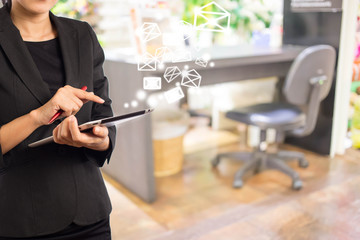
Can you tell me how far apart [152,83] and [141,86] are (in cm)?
7

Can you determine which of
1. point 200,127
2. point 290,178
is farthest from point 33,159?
point 200,127

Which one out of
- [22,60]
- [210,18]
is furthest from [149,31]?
[22,60]

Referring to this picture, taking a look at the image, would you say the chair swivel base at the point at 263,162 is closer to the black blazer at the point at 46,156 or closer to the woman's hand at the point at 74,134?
the black blazer at the point at 46,156

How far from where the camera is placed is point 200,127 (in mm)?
3305

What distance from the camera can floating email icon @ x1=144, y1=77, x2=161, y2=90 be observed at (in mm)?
1276

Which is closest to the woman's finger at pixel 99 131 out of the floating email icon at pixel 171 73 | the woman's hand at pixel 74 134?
the woman's hand at pixel 74 134

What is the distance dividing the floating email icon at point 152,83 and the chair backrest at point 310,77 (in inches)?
39.9

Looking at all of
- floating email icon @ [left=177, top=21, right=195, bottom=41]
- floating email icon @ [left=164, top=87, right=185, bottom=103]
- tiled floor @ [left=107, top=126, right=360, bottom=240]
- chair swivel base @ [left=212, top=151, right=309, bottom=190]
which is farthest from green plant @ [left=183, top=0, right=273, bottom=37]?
chair swivel base @ [left=212, top=151, right=309, bottom=190]

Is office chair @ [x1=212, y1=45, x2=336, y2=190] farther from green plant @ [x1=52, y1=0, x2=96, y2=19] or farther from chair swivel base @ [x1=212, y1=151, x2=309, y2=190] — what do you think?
green plant @ [x1=52, y1=0, x2=96, y2=19]

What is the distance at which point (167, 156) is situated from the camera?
2.18 metres

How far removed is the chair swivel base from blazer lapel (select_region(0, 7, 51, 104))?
5.51 ft

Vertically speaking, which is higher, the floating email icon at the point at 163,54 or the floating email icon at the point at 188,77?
the floating email icon at the point at 163,54

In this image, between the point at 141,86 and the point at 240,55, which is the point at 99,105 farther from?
the point at 240,55

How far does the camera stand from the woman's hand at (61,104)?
0.65m
